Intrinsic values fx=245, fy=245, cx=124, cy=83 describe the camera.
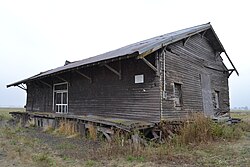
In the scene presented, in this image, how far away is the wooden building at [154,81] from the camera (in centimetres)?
1009

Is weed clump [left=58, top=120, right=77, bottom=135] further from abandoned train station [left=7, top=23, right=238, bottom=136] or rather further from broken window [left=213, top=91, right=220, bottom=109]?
broken window [left=213, top=91, right=220, bottom=109]

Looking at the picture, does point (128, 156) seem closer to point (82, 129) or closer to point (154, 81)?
point (154, 81)

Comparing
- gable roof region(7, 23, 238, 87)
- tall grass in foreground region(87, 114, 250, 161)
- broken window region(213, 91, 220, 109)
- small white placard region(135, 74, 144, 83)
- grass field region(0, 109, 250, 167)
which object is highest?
gable roof region(7, 23, 238, 87)

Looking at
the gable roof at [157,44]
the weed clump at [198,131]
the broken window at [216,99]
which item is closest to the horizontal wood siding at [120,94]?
the gable roof at [157,44]

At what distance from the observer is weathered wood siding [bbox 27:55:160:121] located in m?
10.1

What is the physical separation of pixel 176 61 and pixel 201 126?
3.78 metres

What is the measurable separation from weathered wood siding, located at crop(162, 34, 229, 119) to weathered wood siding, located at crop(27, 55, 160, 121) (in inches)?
27.5

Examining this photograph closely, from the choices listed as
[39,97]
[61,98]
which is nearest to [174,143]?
[61,98]

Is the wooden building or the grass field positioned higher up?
the wooden building

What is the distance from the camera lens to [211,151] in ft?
23.6

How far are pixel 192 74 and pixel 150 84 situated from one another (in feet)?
10.9

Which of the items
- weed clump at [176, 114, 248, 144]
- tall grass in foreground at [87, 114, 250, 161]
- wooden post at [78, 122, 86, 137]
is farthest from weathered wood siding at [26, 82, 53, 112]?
weed clump at [176, 114, 248, 144]

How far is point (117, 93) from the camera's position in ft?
37.7

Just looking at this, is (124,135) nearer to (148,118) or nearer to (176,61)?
(148,118)
